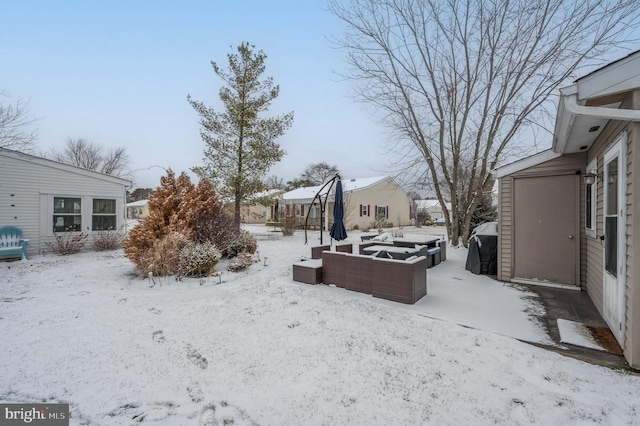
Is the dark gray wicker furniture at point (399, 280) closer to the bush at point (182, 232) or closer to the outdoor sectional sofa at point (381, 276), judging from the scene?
the outdoor sectional sofa at point (381, 276)

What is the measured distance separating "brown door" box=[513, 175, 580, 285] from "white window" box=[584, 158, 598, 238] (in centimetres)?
33

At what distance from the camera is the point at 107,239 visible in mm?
10281

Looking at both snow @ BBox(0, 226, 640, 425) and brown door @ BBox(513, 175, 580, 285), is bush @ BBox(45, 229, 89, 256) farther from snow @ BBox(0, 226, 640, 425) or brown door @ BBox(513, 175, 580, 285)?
brown door @ BBox(513, 175, 580, 285)

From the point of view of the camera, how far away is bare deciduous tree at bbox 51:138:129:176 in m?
28.0

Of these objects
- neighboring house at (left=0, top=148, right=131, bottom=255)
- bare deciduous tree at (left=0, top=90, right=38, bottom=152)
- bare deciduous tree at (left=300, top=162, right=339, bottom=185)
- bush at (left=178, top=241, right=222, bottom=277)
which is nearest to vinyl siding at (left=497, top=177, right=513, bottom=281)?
bush at (left=178, top=241, right=222, bottom=277)

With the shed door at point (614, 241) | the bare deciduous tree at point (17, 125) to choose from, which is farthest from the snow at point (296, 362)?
the bare deciduous tree at point (17, 125)

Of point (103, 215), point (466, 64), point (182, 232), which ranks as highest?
point (466, 64)

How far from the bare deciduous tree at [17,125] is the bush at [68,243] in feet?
17.9

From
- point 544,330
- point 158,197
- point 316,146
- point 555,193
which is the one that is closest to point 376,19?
point 555,193

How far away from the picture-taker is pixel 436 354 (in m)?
2.93

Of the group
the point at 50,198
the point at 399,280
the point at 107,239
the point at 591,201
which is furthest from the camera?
the point at 107,239

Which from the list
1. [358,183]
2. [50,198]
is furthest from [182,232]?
[358,183]

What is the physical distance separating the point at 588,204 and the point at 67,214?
48.1 feet

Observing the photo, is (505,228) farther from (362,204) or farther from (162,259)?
(362,204)
